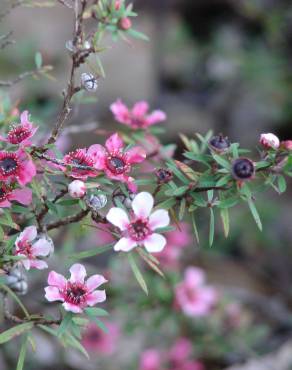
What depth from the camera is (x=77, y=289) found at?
1.35 metres

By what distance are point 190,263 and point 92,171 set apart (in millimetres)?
2374

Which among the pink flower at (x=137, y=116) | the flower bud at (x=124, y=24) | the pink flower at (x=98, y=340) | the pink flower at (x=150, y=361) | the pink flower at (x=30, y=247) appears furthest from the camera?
the pink flower at (x=98, y=340)

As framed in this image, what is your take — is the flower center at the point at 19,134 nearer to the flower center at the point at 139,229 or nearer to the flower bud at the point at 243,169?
the flower center at the point at 139,229

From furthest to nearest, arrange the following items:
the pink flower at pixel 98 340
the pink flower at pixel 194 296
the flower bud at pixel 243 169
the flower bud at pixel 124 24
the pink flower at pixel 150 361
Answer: the pink flower at pixel 98 340
the pink flower at pixel 150 361
the pink flower at pixel 194 296
the flower bud at pixel 124 24
the flower bud at pixel 243 169

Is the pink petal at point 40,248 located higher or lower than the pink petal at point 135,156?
lower

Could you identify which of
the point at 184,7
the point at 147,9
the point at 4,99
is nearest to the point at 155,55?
the point at 147,9

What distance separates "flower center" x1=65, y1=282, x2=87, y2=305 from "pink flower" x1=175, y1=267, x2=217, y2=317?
1.34 meters

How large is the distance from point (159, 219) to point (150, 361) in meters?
1.62

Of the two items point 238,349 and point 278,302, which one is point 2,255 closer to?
point 238,349

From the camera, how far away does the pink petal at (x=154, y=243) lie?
1.30 metres

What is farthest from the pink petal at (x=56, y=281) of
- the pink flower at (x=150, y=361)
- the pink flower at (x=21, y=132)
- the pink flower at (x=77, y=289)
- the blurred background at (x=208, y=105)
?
the pink flower at (x=150, y=361)

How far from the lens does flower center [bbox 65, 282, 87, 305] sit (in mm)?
1337

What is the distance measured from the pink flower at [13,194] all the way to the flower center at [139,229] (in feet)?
0.71

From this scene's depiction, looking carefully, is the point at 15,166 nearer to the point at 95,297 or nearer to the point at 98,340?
the point at 95,297
